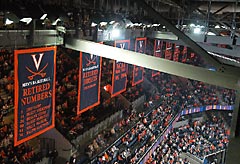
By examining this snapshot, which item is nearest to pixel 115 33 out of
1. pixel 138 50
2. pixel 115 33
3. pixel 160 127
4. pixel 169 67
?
pixel 115 33

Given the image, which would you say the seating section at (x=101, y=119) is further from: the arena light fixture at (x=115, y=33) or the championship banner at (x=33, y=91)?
the arena light fixture at (x=115, y=33)

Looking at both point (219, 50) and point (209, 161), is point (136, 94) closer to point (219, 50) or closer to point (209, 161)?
point (209, 161)

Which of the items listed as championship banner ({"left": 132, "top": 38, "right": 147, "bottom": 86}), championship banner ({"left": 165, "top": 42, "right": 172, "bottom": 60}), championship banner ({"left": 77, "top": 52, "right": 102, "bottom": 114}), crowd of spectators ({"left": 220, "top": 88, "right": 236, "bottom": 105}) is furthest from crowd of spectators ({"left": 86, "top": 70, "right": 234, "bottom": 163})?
championship banner ({"left": 165, "top": 42, "right": 172, "bottom": 60})

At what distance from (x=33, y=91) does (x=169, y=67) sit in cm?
417

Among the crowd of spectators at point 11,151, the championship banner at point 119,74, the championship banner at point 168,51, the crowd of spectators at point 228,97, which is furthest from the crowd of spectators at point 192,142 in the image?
the crowd of spectators at point 11,151

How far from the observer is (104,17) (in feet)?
31.9

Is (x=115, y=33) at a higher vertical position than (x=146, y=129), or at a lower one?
higher

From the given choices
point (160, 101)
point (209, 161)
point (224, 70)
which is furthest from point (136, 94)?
point (224, 70)

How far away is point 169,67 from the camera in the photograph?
453 centimetres

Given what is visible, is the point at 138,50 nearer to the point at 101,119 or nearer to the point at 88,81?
the point at 101,119

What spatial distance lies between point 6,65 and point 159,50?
8662mm

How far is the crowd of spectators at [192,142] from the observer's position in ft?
56.9

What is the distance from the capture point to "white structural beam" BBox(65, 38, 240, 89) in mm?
3635

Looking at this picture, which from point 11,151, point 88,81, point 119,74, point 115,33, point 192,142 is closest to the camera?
point 88,81
